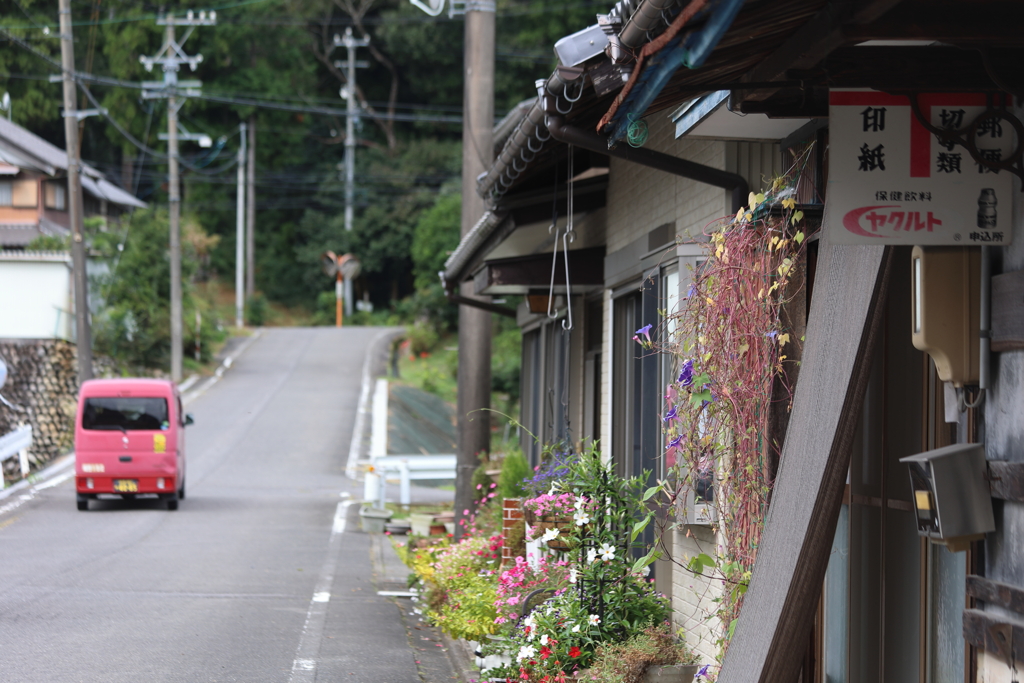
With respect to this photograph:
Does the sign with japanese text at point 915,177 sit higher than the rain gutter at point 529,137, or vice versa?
the rain gutter at point 529,137

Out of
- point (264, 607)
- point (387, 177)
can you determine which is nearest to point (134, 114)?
point (387, 177)

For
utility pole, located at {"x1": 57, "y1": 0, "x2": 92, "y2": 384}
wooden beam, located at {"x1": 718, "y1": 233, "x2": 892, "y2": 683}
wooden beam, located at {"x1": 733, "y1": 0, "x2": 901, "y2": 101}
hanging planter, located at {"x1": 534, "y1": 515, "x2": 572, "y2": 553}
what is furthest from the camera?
utility pole, located at {"x1": 57, "y1": 0, "x2": 92, "y2": 384}

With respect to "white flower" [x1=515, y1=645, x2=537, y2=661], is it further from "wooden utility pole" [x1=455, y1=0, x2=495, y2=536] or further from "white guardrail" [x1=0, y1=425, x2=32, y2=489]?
"white guardrail" [x1=0, y1=425, x2=32, y2=489]

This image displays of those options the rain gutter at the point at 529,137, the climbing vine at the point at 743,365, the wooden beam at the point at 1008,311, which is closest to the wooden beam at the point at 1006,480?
the wooden beam at the point at 1008,311

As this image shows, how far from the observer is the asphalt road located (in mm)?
7809

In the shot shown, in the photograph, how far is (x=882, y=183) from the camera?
11.9 ft

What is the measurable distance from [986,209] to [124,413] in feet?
55.0

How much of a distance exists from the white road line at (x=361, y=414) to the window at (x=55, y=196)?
13.0 meters

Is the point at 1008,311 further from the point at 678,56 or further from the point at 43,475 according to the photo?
Answer: the point at 43,475

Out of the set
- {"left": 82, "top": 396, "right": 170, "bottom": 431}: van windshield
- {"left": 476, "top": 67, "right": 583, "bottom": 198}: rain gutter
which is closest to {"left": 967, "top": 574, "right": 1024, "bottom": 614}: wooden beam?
{"left": 476, "top": 67, "right": 583, "bottom": 198}: rain gutter

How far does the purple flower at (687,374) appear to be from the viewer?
18.4 ft

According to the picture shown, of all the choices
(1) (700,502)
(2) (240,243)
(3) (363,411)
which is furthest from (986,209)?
(2) (240,243)

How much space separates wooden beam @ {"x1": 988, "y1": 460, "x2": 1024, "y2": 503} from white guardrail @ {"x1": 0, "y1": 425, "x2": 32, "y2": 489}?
20.1 meters

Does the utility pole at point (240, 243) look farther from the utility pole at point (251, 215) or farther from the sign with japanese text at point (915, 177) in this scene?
the sign with japanese text at point (915, 177)
